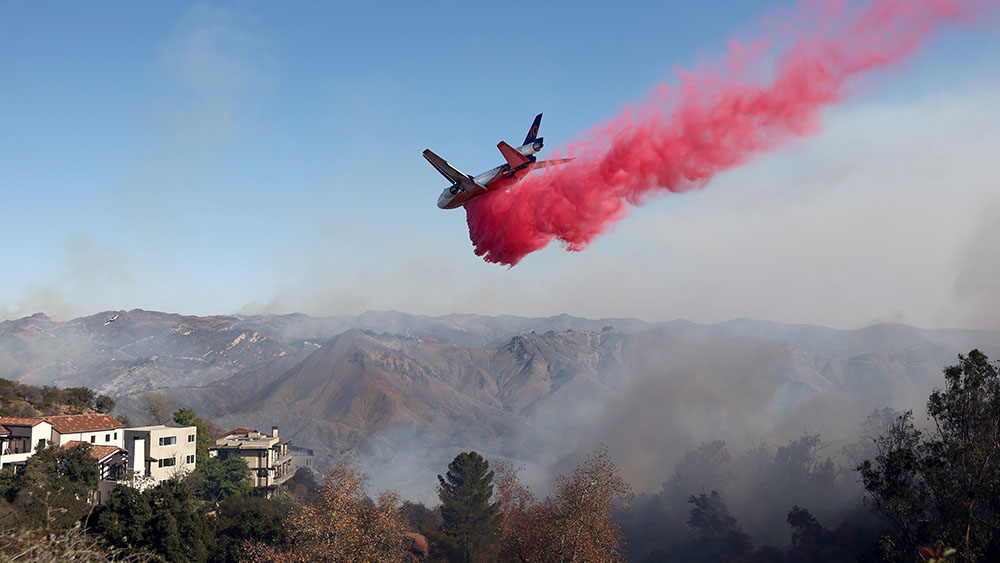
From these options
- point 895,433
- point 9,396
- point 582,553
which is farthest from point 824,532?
point 9,396

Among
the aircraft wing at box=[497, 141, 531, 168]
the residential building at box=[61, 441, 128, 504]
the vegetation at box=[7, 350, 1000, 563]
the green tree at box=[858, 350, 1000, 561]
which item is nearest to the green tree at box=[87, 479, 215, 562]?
the vegetation at box=[7, 350, 1000, 563]

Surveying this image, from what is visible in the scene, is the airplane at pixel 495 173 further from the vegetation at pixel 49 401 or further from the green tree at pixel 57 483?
the vegetation at pixel 49 401

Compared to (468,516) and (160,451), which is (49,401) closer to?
(160,451)

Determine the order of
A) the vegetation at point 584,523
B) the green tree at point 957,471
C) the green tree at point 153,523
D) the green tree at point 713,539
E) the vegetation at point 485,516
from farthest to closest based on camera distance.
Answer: the green tree at point 713,539
the vegetation at point 584,523
the green tree at point 153,523
the vegetation at point 485,516
the green tree at point 957,471

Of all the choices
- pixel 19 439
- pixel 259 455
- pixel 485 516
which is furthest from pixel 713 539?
pixel 19 439

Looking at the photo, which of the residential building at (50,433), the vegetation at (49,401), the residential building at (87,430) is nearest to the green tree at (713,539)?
the residential building at (87,430)

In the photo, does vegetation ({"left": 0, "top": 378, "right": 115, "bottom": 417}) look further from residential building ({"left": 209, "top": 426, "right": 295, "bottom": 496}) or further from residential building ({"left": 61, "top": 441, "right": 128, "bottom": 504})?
residential building ({"left": 61, "top": 441, "right": 128, "bottom": 504})
